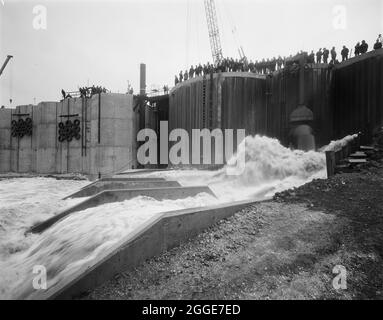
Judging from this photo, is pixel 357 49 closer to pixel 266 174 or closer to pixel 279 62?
pixel 279 62

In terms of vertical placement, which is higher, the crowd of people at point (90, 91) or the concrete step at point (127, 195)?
the crowd of people at point (90, 91)

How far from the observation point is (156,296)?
14.8 feet

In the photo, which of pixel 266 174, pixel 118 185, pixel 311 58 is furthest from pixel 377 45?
pixel 118 185

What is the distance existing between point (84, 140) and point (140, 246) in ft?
74.4

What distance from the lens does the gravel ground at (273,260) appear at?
4.52 metres

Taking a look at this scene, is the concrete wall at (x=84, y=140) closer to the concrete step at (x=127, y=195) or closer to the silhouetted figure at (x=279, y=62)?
the silhouetted figure at (x=279, y=62)

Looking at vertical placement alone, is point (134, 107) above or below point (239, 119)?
above

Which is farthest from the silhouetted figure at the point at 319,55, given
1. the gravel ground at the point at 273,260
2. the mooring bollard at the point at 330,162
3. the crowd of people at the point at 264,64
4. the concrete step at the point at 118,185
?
the gravel ground at the point at 273,260

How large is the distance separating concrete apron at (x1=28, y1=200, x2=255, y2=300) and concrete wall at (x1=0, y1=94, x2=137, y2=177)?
1999cm

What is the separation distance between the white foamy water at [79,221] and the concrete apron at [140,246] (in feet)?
1.26

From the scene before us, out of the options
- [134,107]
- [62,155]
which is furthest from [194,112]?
[62,155]

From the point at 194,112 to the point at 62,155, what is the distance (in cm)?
1319

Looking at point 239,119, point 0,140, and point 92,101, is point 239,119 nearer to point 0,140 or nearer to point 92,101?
point 92,101

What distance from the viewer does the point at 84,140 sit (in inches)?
1023
